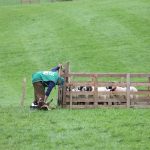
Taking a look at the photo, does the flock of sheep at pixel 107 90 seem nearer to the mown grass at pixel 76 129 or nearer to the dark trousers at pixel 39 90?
the dark trousers at pixel 39 90

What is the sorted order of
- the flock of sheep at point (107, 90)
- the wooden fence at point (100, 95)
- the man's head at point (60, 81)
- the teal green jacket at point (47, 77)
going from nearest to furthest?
the teal green jacket at point (47, 77)
the man's head at point (60, 81)
the wooden fence at point (100, 95)
the flock of sheep at point (107, 90)

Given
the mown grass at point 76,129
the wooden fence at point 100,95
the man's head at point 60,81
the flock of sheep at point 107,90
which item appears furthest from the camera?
the flock of sheep at point 107,90

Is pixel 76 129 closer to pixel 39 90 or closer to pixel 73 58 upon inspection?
pixel 39 90

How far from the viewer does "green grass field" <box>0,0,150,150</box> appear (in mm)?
14336

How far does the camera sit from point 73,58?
36.7m

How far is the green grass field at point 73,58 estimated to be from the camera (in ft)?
47.0

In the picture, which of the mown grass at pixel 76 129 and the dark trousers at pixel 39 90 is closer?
the mown grass at pixel 76 129

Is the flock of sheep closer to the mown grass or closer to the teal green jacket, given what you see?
the teal green jacket

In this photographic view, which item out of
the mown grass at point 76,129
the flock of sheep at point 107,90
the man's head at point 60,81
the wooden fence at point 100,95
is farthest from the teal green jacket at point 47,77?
the mown grass at point 76,129

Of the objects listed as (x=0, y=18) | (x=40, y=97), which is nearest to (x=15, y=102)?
(x=40, y=97)

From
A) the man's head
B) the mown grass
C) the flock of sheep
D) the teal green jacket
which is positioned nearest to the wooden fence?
the flock of sheep

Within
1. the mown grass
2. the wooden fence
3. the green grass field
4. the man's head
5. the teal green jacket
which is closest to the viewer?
the mown grass

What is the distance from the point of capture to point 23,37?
4319 centimetres

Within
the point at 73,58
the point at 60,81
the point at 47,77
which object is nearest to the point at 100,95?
the point at 60,81
